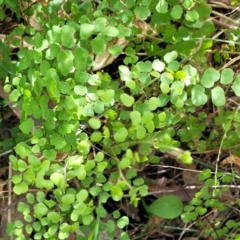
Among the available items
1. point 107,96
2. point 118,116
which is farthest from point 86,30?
point 118,116

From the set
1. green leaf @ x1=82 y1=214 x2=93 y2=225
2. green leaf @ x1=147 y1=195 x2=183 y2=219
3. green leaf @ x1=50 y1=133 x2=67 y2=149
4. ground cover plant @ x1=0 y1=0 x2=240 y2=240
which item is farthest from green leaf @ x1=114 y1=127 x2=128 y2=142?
green leaf @ x1=147 y1=195 x2=183 y2=219

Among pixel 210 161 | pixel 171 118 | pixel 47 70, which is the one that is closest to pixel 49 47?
pixel 47 70

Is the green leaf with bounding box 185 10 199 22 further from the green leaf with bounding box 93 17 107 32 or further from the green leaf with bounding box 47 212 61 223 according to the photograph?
the green leaf with bounding box 47 212 61 223

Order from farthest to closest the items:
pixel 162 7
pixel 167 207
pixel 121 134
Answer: pixel 167 207 → pixel 162 7 → pixel 121 134

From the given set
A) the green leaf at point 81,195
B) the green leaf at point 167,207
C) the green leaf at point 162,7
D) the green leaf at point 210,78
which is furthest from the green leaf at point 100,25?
the green leaf at point 167,207

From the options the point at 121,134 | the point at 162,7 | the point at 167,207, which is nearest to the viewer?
the point at 121,134

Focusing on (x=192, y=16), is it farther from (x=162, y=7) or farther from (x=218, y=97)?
(x=218, y=97)

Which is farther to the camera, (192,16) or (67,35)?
(192,16)

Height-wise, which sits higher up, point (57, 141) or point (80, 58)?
point (80, 58)
